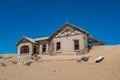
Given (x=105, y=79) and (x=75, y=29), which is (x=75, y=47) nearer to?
(x=75, y=29)

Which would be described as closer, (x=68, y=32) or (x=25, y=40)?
(x=68, y=32)

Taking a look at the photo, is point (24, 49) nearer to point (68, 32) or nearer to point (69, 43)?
point (68, 32)

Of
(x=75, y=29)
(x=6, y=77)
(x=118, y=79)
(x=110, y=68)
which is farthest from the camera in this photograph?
(x=75, y=29)

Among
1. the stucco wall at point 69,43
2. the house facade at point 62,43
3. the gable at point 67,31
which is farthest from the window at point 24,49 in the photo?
the stucco wall at point 69,43

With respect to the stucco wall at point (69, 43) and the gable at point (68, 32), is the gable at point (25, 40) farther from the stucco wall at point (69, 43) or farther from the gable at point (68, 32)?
the stucco wall at point (69, 43)

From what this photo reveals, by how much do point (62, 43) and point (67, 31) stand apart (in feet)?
6.51

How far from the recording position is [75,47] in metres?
34.0

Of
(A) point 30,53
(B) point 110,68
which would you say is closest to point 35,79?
(B) point 110,68

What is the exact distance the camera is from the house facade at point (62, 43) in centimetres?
3266

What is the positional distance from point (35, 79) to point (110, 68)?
6.90 m

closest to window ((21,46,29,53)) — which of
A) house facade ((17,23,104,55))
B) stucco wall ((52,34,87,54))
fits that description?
house facade ((17,23,104,55))

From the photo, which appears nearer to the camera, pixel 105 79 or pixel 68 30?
pixel 105 79

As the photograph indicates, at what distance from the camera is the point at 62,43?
34312mm

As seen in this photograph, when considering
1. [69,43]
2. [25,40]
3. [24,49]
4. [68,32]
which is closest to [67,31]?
[68,32]
